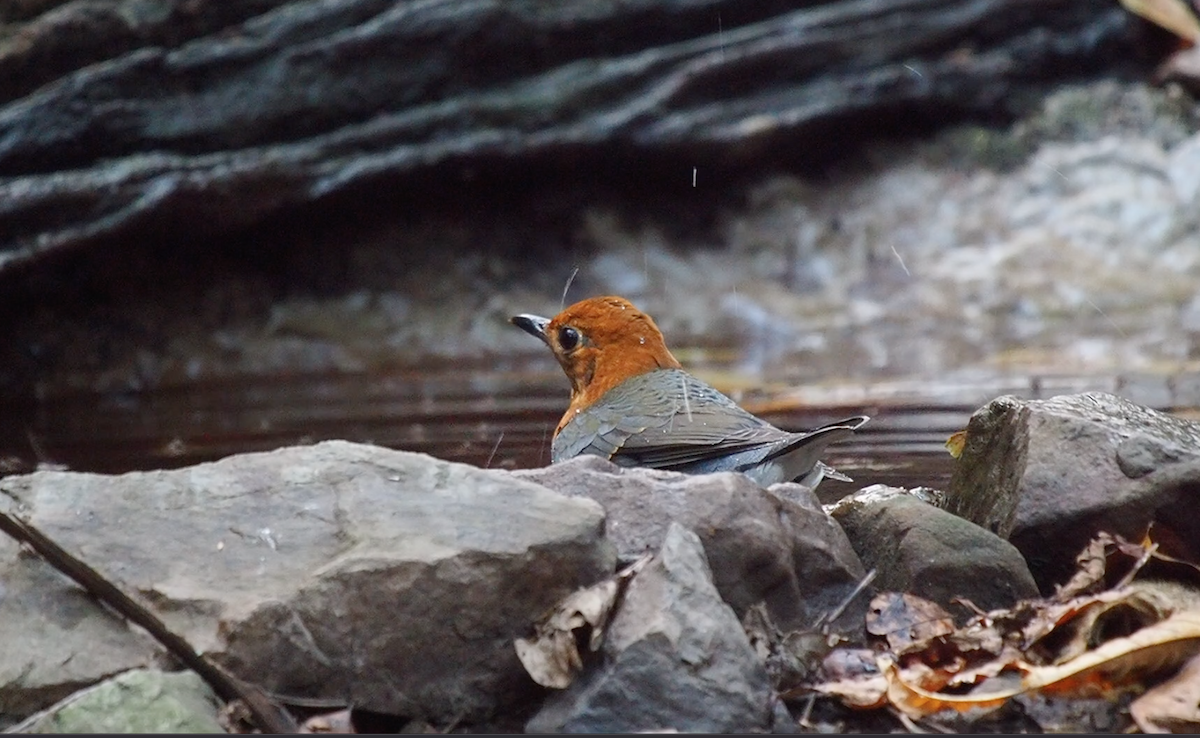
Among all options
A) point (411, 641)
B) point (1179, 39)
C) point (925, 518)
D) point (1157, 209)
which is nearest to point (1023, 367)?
point (1157, 209)

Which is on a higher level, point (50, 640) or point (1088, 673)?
point (50, 640)

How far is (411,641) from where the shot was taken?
272cm

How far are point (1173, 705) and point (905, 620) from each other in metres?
0.63

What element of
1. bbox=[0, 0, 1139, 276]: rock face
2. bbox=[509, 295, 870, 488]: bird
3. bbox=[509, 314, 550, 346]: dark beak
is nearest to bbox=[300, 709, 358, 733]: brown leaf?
bbox=[509, 295, 870, 488]: bird

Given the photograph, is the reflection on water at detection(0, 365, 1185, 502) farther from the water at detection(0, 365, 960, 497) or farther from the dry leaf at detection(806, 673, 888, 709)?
the dry leaf at detection(806, 673, 888, 709)

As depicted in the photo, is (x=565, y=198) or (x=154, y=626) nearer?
(x=154, y=626)

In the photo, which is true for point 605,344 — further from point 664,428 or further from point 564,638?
point 564,638

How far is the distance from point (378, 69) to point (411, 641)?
23.9ft

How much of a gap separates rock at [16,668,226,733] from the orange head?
295 cm

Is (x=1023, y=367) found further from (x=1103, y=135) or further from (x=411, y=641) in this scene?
(x=411, y=641)

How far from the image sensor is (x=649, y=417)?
4855mm

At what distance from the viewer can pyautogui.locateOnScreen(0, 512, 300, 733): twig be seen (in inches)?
101

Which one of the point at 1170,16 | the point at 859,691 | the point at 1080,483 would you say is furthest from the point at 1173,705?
the point at 1170,16

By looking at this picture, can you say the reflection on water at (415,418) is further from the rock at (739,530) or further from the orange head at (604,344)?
the rock at (739,530)
